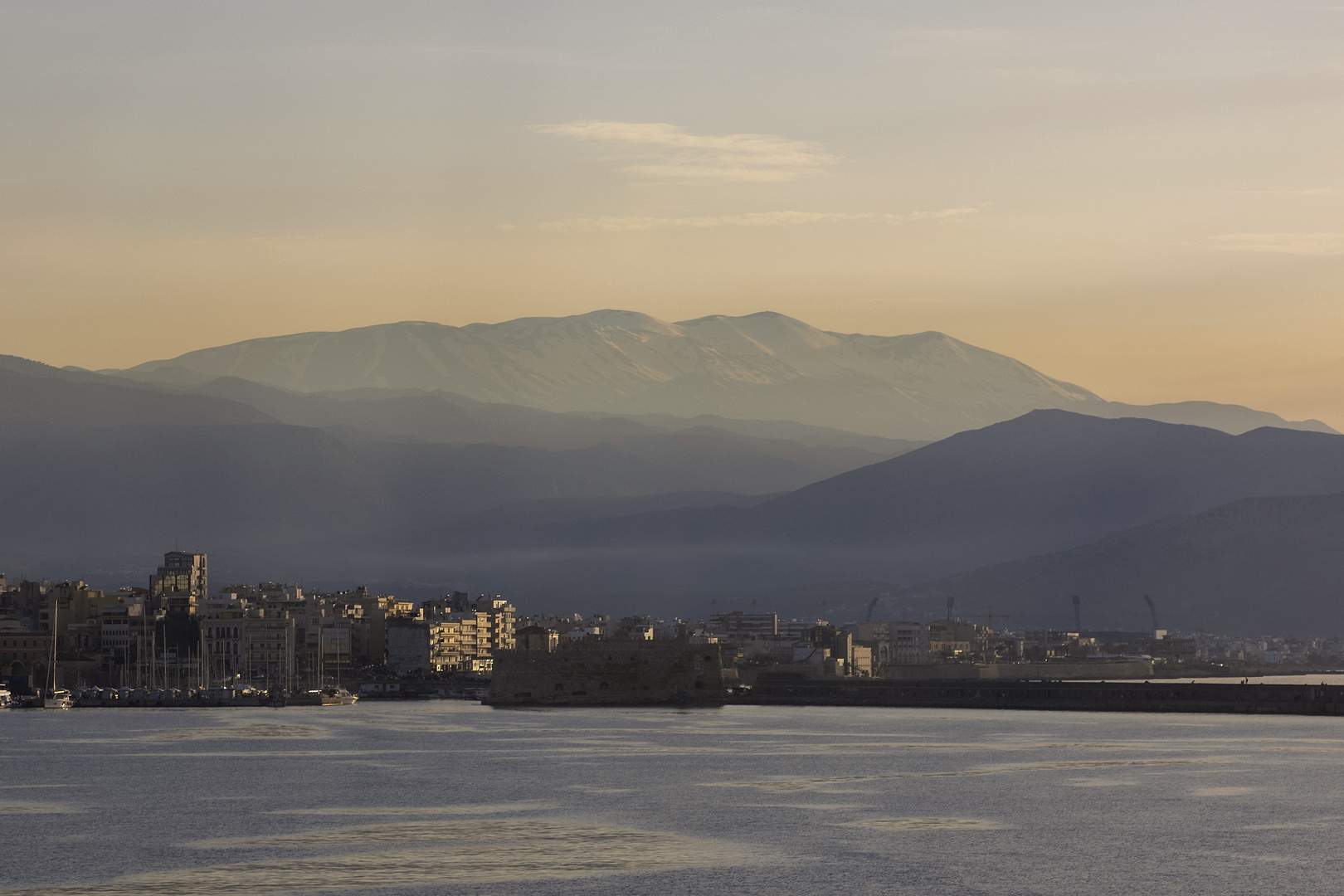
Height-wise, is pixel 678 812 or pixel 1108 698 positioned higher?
pixel 1108 698

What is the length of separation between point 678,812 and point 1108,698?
10307cm

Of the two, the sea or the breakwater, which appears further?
the breakwater

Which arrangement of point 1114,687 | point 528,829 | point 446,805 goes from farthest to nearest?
point 1114,687, point 446,805, point 528,829

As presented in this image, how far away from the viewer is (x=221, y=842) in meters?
75.0

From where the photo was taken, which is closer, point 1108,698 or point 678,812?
point 678,812

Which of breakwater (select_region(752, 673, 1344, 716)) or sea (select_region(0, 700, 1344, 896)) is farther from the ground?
breakwater (select_region(752, 673, 1344, 716))

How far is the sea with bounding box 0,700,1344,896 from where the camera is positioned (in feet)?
217

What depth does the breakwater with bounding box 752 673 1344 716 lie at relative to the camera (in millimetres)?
165500

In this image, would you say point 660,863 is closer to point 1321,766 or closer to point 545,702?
point 1321,766

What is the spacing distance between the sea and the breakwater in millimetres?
28580

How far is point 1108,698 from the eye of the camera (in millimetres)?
179125

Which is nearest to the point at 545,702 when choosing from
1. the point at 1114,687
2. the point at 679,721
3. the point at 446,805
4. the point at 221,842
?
the point at 679,721

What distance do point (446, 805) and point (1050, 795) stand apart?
93.3 ft

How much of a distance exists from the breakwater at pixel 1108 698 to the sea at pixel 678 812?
28580 mm
